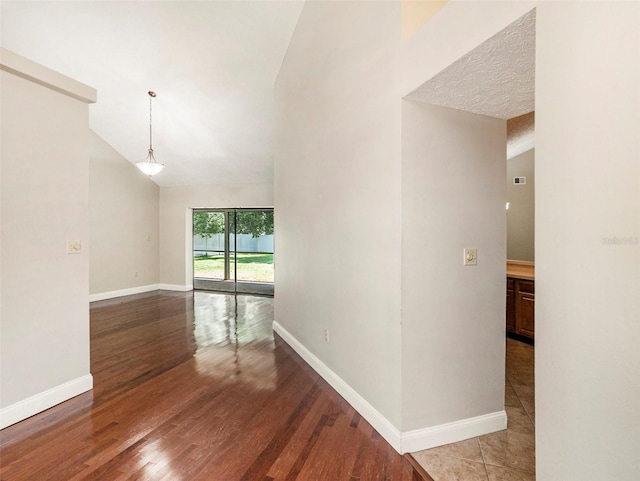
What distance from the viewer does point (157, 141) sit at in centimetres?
670

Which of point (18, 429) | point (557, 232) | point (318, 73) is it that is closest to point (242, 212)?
point (318, 73)

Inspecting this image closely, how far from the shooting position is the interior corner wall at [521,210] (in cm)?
495

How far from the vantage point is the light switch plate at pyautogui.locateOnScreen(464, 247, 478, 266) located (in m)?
2.20

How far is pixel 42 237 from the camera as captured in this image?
2604mm

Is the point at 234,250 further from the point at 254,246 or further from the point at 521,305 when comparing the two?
the point at 521,305

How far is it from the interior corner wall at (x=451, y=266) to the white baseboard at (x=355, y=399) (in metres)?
0.14

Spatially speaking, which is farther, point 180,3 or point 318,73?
point 180,3

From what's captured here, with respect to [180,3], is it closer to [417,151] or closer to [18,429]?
[417,151]

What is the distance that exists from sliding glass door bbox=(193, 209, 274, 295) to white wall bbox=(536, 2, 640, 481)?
6925mm

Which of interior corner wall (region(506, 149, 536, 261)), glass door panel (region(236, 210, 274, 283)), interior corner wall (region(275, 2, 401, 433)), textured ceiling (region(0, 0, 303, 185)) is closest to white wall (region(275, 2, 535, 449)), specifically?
interior corner wall (region(275, 2, 401, 433))

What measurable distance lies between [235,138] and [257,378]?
4613mm

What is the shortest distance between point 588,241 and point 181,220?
27.9ft

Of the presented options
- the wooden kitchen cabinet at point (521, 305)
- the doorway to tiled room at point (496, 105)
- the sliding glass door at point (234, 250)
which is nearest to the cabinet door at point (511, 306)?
the wooden kitchen cabinet at point (521, 305)

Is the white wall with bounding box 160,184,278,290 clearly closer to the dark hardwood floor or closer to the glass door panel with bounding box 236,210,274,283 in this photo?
the glass door panel with bounding box 236,210,274,283
